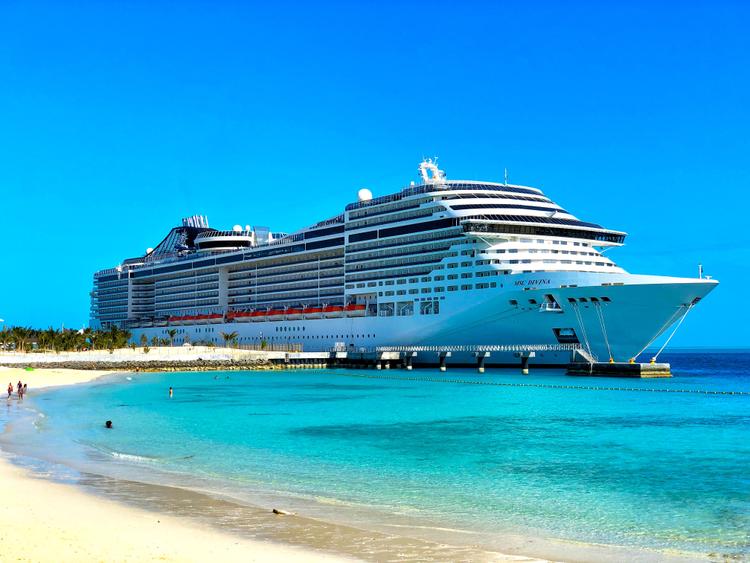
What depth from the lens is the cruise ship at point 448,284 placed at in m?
58.2

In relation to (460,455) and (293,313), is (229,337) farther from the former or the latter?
(460,455)

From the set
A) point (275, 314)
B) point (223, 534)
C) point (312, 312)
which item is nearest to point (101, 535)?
point (223, 534)

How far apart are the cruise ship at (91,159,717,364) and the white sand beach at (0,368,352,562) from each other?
46.0 m

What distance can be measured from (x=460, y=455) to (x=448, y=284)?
42.8 m

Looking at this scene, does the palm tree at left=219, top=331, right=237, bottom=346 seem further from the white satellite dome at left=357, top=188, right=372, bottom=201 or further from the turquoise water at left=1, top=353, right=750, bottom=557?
the turquoise water at left=1, top=353, right=750, bottom=557

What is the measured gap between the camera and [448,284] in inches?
2650

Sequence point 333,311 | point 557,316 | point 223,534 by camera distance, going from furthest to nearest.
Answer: point 333,311
point 557,316
point 223,534

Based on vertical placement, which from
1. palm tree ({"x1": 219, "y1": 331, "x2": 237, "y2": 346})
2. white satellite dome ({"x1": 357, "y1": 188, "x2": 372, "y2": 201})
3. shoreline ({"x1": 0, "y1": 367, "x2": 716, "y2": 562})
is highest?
white satellite dome ({"x1": 357, "y1": 188, "x2": 372, "y2": 201})

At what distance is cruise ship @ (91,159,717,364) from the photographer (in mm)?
58188

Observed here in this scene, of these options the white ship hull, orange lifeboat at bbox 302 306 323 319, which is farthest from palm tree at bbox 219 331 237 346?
the white ship hull

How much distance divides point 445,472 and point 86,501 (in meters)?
9.76

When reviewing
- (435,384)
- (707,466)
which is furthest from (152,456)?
(435,384)

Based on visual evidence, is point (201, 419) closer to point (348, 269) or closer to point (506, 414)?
point (506, 414)

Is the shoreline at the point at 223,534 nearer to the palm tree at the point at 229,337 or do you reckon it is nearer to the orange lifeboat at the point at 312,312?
the orange lifeboat at the point at 312,312
